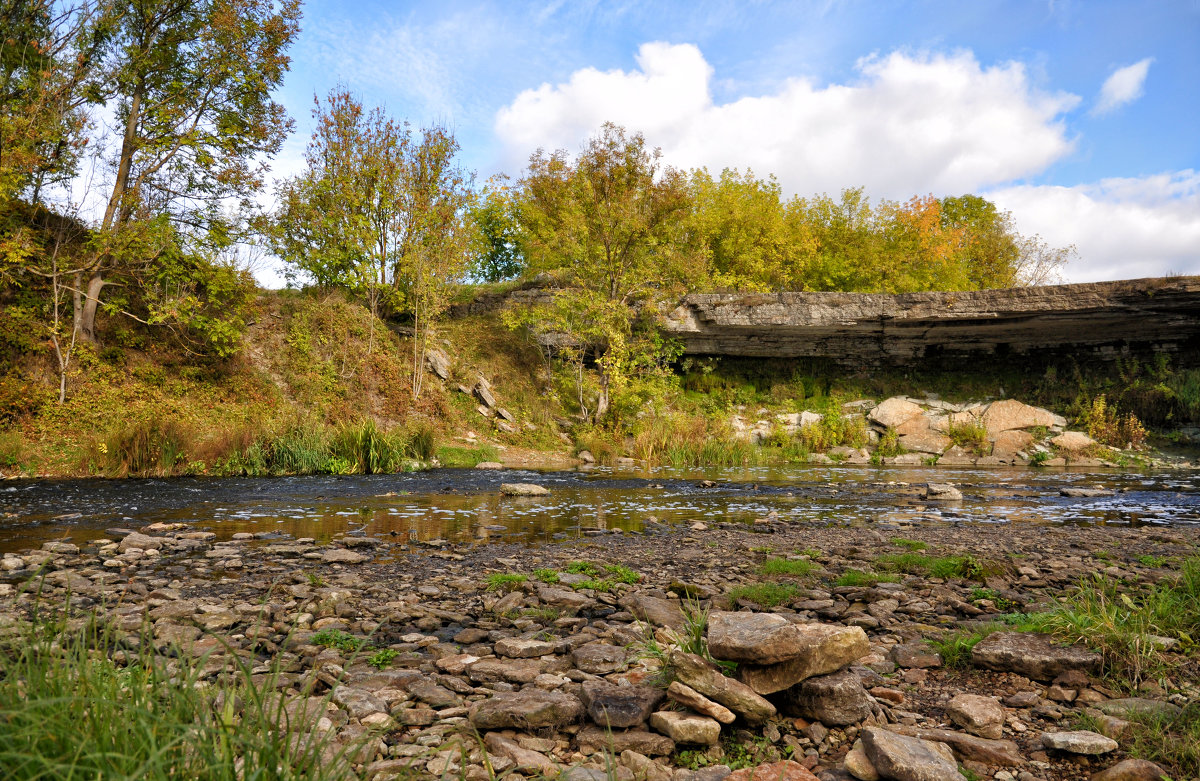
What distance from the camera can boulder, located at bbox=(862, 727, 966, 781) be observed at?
6.91 ft

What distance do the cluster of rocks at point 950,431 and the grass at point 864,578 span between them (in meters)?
15.1

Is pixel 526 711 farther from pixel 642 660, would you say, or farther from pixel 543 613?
pixel 543 613

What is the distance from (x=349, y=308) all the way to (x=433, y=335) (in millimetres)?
3168

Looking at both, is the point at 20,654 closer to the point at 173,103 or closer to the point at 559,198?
the point at 173,103

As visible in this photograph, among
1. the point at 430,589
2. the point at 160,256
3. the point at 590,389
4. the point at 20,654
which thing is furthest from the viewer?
the point at 590,389

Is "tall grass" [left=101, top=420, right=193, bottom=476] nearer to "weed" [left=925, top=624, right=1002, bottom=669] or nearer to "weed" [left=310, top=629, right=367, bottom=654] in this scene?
"weed" [left=310, top=629, right=367, bottom=654]

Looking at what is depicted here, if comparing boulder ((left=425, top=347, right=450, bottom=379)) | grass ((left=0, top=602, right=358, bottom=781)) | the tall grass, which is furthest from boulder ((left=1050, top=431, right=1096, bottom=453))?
the tall grass

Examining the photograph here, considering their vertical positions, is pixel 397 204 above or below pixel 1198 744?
above

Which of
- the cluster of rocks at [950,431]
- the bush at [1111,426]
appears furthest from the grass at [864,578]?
the bush at [1111,426]

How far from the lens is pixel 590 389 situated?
22766 mm

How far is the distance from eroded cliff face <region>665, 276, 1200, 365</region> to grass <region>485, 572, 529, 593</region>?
18.8 m

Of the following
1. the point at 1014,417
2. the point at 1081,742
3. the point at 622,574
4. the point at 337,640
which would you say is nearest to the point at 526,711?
the point at 337,640

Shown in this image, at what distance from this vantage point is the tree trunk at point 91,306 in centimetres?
1630

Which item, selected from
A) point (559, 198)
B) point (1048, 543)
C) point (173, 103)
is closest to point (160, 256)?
point (173, 103)
